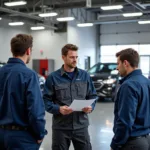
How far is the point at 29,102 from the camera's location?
254 cm

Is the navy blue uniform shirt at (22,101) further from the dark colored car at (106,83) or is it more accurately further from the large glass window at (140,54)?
the large glass window at (140,54)

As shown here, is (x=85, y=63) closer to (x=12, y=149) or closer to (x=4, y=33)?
(x=4, y=33)

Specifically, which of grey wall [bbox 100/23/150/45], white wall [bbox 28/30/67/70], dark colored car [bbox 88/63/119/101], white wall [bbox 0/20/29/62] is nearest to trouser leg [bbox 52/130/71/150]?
dark colored car [bbox 88/63/119/101]

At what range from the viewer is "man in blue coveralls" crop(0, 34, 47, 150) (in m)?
2.53

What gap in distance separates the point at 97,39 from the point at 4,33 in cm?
708

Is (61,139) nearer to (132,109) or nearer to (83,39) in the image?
(132,109)

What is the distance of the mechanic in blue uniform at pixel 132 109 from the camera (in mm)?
2514

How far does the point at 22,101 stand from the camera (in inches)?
101

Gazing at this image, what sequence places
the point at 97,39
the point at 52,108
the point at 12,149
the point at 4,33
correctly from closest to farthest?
the point at 12,149 → the point at 52,108 → the point at 4,33 → the point at 97,39

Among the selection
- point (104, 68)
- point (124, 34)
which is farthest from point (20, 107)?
point (124, 34)

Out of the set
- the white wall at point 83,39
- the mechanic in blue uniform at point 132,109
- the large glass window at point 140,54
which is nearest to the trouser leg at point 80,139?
the mechanic in blue uniform at point 132,109

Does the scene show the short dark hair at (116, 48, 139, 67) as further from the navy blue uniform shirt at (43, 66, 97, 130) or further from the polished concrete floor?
the polished concrete floor

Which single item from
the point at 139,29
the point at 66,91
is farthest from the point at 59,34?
the point at 66,91

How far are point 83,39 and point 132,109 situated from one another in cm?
1815
